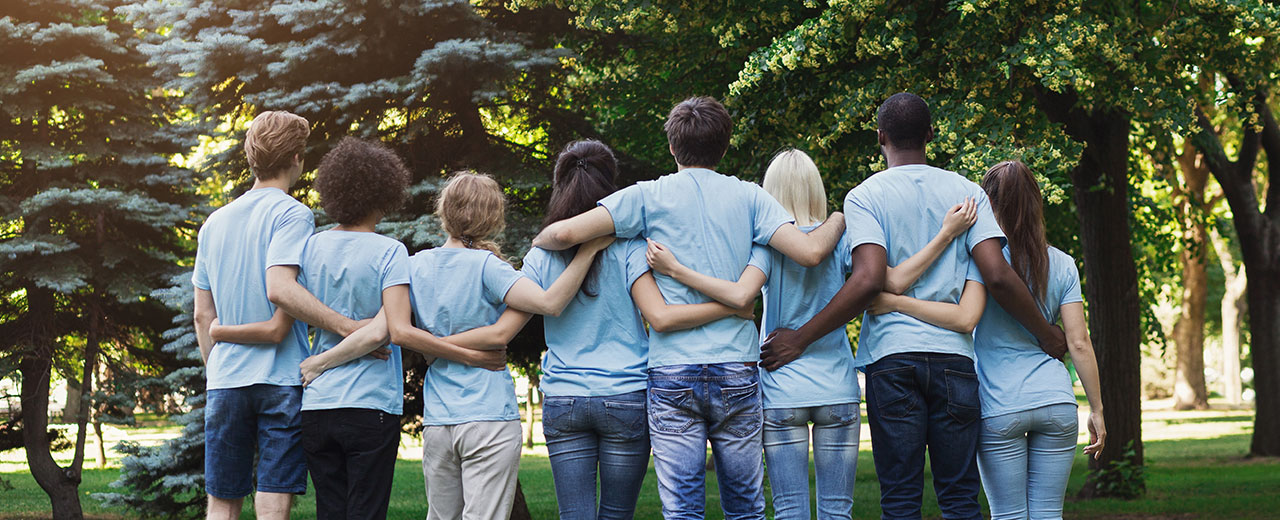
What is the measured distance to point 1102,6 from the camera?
31.5 ft

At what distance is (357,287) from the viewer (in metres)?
3.92

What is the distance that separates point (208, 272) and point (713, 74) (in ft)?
24.1

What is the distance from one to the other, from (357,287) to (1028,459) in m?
2.53

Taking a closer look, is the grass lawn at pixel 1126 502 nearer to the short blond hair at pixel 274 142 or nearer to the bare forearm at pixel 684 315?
the short blond hair at pixel 274 142

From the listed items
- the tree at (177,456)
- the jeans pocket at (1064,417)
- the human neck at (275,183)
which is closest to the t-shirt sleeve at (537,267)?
the human neck at (275,183)

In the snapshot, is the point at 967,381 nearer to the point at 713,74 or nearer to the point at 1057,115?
the point at 713,74

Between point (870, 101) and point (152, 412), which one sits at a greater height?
point (870, 101)

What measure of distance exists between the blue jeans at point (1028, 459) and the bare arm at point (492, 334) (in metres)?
1.72

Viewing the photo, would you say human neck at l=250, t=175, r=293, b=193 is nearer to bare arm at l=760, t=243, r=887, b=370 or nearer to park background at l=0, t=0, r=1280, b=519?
bare arm at l=760, t=243, r=887, b=370

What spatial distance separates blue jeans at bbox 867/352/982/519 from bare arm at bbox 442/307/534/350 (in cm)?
125

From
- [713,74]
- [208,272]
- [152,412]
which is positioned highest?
[713,74]

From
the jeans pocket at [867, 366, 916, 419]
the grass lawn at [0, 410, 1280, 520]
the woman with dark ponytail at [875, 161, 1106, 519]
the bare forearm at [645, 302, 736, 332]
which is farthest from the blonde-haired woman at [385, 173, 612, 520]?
the grass lawn at [0, 410, 1280, 520]

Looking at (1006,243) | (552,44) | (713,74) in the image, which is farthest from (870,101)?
(1006,243)

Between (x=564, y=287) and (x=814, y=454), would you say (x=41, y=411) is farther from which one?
(x=814, y=454)
